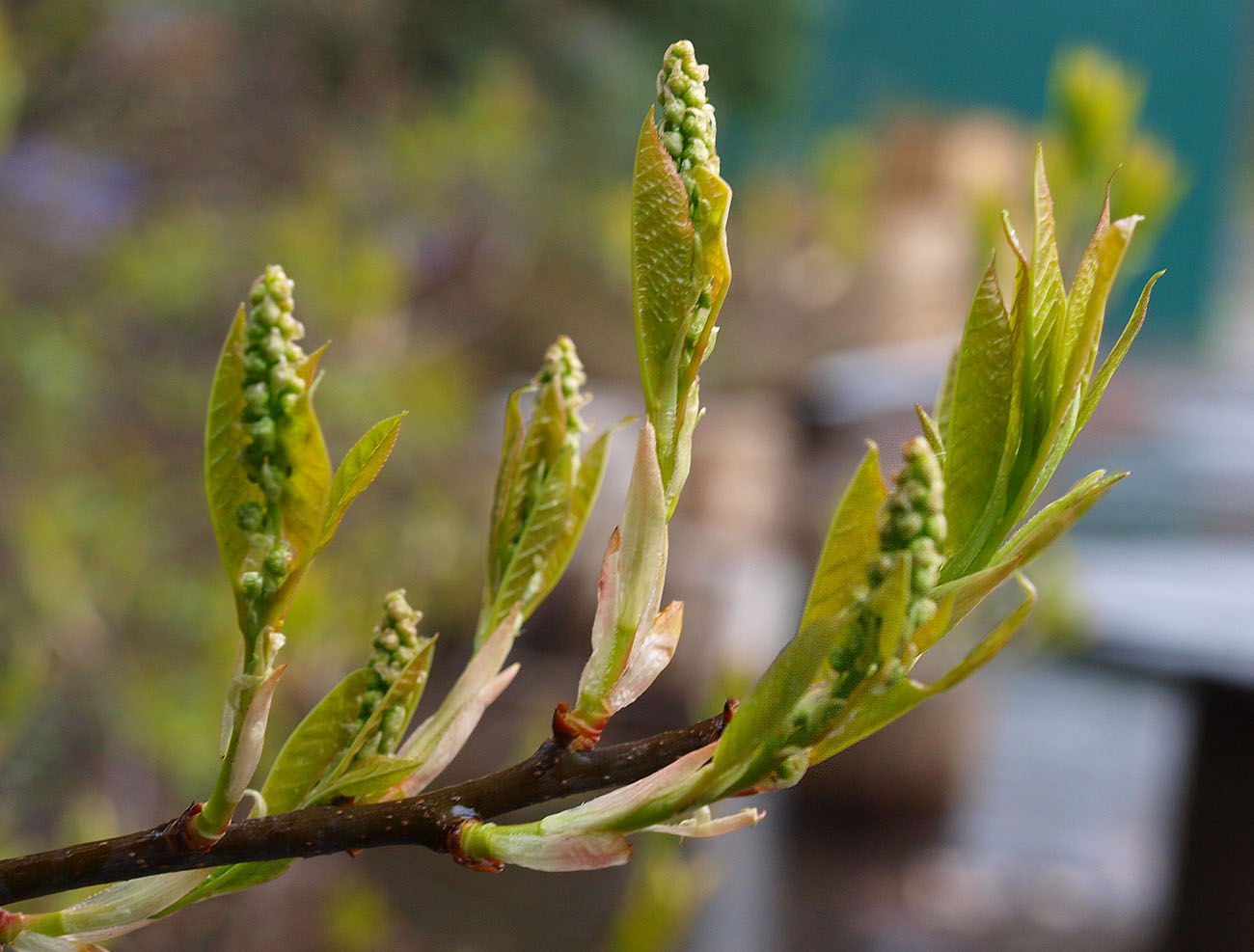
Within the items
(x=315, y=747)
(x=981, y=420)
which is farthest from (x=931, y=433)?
(x=315, y=747)

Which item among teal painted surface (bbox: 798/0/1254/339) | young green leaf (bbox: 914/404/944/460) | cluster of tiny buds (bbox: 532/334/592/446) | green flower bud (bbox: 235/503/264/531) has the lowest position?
young green leaf (bbox: 914/404/944/460)

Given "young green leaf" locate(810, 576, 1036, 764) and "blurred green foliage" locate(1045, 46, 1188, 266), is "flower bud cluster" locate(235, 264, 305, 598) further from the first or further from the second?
"blurred green foliage" locate(1045, 46, 1188, 266)

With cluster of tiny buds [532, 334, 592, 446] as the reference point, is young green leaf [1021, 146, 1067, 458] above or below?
below

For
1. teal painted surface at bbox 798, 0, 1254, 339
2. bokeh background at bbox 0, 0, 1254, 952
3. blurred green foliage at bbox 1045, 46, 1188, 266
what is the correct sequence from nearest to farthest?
blurred green foliage at bbox 1045, 46, 1188, 266 → bokeh background at bbox 0, 0, 1254, 952 → teal painted surface at bbox 798, 0, 1254, 339

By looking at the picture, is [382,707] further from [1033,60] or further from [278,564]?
[1033,60]

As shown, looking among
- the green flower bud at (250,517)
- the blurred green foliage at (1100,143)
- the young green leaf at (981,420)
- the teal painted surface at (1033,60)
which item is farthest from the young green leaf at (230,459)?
the teal painted surface at (1033,60)

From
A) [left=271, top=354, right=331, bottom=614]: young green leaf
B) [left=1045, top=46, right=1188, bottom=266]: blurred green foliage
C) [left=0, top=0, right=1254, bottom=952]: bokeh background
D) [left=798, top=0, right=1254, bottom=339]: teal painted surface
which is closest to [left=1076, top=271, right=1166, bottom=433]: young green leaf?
[left=271, top=354, right=331, bottom=614]: young green leaf

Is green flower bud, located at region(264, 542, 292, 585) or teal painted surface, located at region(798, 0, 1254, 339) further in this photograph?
teal painted surface, located at region(798, 0, 1254, 339)
